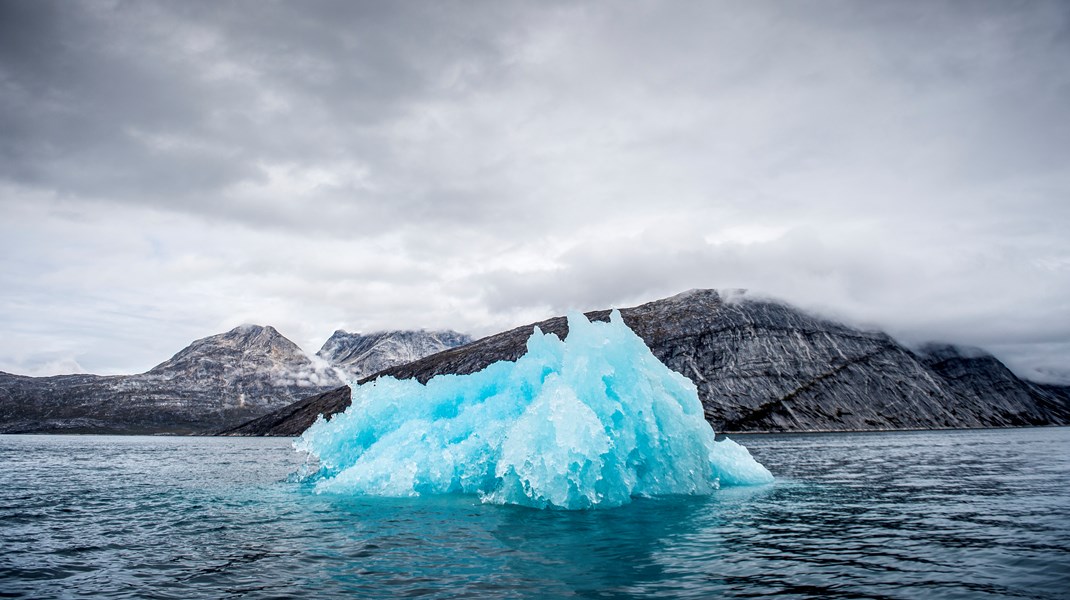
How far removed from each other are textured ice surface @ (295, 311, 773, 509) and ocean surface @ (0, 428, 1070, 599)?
127 cm

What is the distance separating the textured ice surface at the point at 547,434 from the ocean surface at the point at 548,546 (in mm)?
1268

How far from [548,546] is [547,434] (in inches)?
270

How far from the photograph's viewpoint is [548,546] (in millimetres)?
16594

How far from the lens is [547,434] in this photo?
23250 mm

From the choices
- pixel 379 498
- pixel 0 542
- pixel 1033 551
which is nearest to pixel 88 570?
pixel 0 542

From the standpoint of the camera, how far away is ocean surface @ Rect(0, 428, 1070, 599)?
12.3 metres

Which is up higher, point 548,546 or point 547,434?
point 547,434

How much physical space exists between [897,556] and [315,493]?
1038 inches

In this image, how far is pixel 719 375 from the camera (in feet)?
633

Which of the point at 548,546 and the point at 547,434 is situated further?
the point at 547,434

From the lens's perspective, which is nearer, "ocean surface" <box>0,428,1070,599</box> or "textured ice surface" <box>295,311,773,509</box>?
"ocean surface" <box>0,428,1070,599</box>

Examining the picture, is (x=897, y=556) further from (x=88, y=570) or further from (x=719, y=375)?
(x=719, y=375)

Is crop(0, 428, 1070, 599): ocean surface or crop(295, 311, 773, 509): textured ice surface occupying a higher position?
crop(295, 311, 773, 509): textured ice surface

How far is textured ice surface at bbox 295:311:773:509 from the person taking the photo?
76.8 feet
